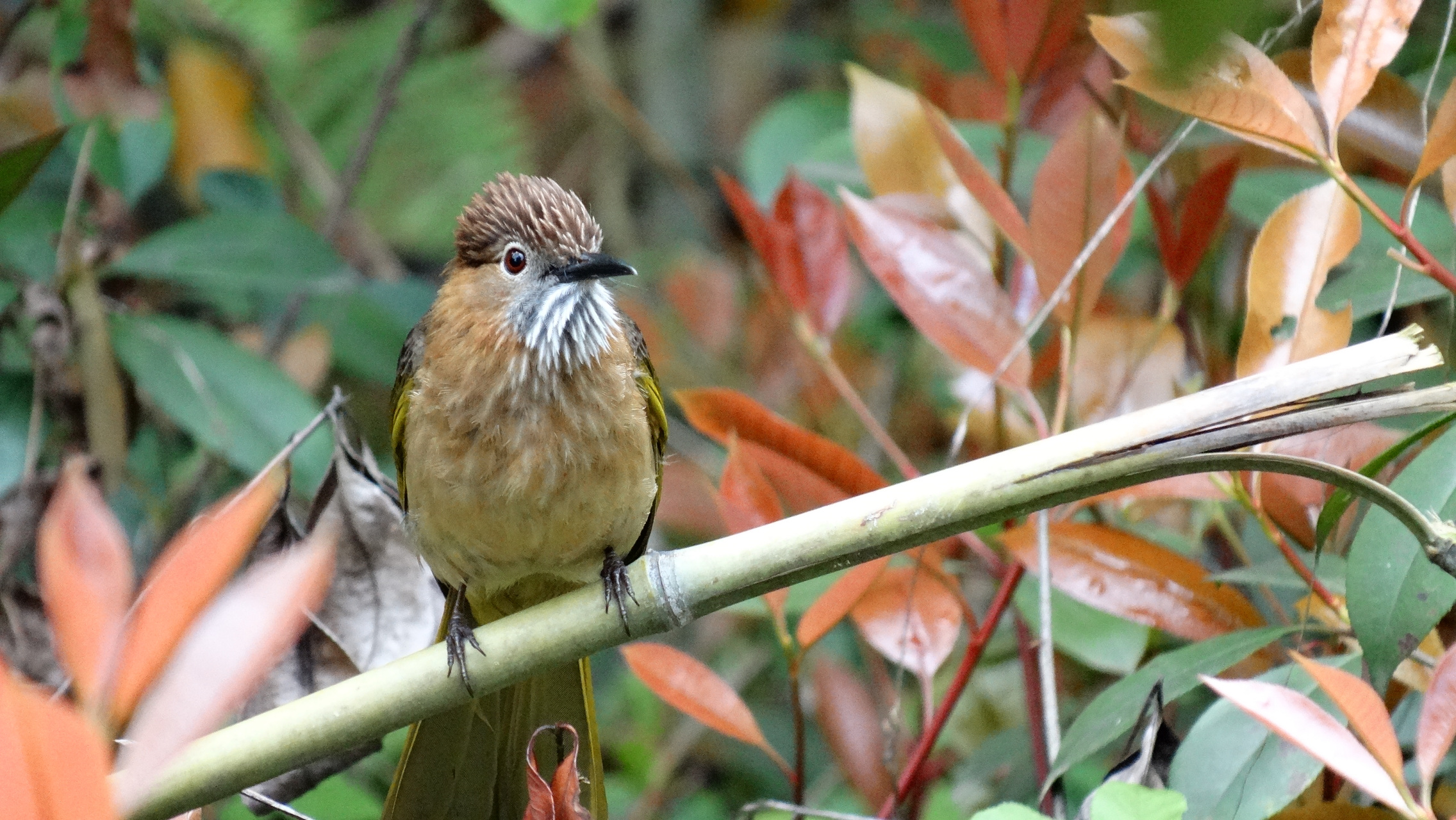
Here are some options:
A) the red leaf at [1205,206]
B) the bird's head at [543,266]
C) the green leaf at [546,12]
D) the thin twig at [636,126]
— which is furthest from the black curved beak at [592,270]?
the thin twig at [636,126]

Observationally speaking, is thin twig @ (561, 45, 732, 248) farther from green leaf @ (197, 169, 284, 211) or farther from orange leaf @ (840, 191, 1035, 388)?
orange leaf @ (840, 191, 1035, 388)

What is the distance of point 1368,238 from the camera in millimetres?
2297

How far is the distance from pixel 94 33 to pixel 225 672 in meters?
2.48

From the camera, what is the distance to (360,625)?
2.06 metres

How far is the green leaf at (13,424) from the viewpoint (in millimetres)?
2455

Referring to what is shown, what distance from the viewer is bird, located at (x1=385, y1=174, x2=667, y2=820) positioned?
2109mm

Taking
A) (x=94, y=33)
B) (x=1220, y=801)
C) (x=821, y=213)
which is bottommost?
(x=1220, y=801)

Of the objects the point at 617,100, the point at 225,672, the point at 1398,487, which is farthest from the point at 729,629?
the point at 225,672

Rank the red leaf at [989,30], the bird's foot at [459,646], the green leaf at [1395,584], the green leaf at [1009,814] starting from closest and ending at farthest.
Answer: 1. the green leaf at [1009,814]
2. the green leaf at [1395,584]
3. the bird's foot at [459,646]
4. the red leaf at [989,30]

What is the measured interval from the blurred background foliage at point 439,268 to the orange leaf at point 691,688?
24 centimetres

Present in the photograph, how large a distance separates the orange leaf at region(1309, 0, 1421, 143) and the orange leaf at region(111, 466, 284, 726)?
1335 millimetres

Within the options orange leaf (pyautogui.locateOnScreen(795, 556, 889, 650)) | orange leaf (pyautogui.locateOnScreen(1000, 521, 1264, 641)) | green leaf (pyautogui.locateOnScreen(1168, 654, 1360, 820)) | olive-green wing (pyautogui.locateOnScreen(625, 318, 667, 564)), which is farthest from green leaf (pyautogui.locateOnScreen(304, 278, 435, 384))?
green leaf (pyautogui.locateOnScreen(1168, 654, 1360, 820))

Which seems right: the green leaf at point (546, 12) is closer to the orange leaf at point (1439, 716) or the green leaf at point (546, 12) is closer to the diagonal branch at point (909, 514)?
the diagonal branch at point (909, 514)

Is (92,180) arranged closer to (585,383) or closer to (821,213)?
(585,383)
